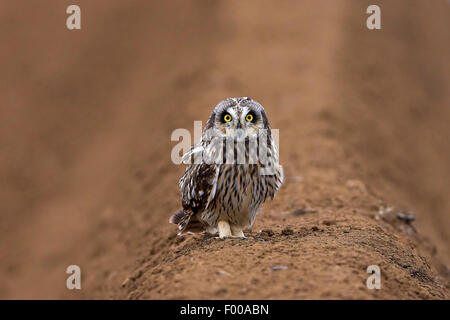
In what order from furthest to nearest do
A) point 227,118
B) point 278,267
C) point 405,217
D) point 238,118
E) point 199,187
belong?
point 405,217, point 199,187, point 227,118, point 238,118, point 278,267

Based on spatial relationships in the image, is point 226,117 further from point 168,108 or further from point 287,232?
point 168,108

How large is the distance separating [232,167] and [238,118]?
23.1 inches

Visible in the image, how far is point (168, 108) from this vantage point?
18344 millimetres

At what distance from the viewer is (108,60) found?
22.7 m

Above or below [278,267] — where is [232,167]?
above

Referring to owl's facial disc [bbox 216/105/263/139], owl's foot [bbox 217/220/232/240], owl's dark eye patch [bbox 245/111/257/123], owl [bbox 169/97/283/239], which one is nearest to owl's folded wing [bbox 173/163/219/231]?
owl [bbox 169/97/283/239]

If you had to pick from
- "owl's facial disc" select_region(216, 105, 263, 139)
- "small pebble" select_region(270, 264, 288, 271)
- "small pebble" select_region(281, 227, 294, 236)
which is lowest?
"small pebble" select_region(270, 264, 288, 271)

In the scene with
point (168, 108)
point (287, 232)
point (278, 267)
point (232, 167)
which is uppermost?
point (168, 108)

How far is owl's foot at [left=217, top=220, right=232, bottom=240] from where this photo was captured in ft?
24.1

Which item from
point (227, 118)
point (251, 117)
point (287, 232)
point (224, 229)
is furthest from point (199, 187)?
point (287, 232)

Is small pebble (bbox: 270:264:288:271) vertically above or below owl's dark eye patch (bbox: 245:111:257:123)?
below

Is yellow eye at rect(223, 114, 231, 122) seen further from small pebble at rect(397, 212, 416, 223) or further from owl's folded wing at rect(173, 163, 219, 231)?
small pebble at rect(397, 212, 416, 223)

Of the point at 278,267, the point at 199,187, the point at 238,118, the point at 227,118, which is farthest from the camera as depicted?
the point at 199,187
